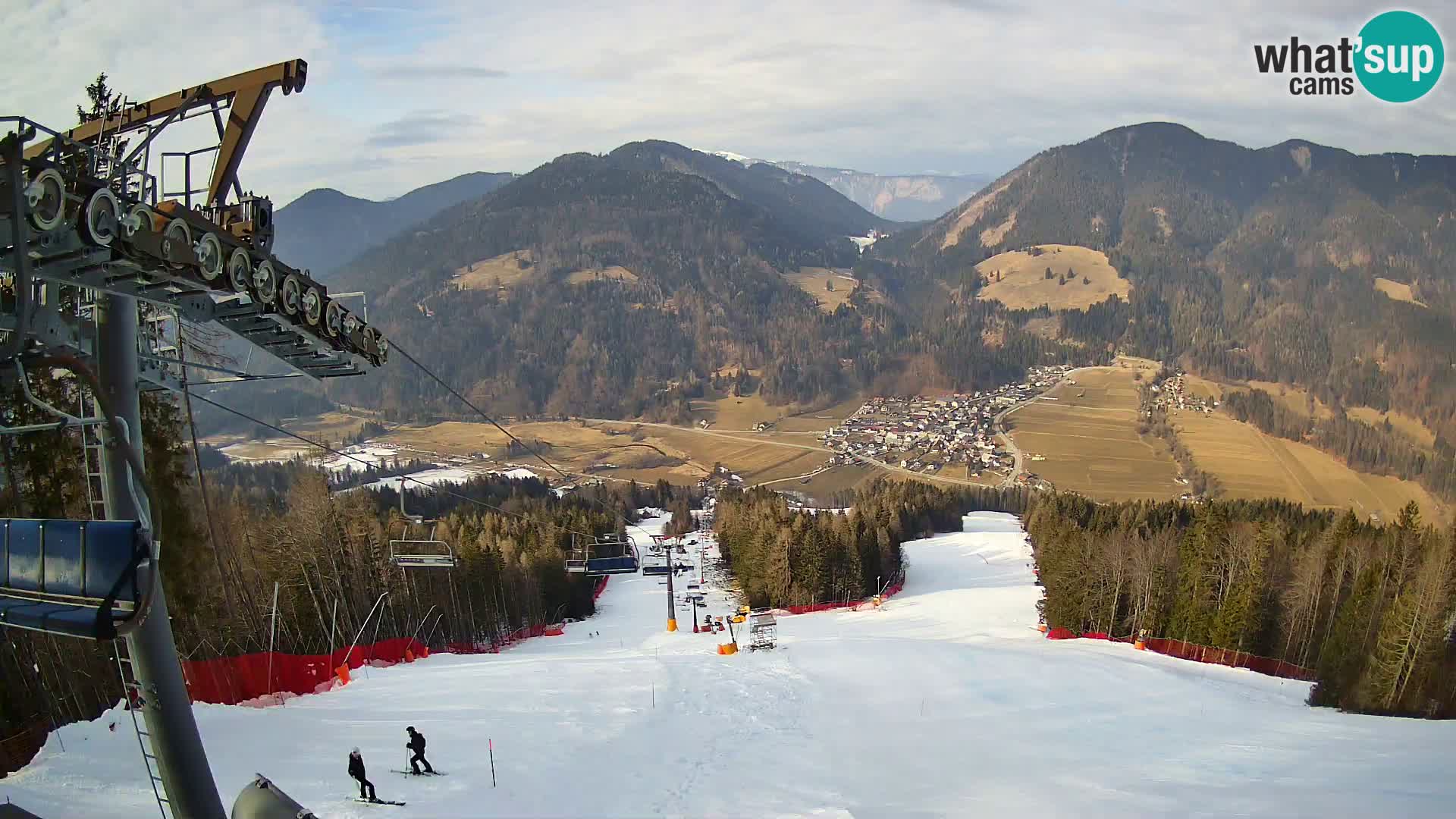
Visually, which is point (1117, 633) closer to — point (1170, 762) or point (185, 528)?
point (1170, 762)

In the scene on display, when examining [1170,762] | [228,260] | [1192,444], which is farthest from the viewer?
[1192,444]

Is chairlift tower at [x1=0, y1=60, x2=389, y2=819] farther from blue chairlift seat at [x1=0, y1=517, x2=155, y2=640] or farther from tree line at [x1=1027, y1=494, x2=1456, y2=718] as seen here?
tree line at [x1=1027, y1=494, x2=1456, y2=718]

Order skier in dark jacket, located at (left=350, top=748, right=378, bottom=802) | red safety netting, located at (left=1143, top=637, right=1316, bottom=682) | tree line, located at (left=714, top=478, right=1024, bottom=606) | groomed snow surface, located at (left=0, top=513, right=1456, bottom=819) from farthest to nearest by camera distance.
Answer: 1. tree line, located at (left=714, top=478, right=1024, bottom=606)
2. red safety netting, located at (left=1143, top=637, right=1316, bottom=682)
3. groomed snow surface, located at (left=0, top=513, right=1456, bottom=819)
4. skier in dark jacket, located at (left=350, top=748, right=378, bottom=802)

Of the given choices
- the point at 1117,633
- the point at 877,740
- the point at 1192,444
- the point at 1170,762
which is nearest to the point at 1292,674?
the point at 1117,633

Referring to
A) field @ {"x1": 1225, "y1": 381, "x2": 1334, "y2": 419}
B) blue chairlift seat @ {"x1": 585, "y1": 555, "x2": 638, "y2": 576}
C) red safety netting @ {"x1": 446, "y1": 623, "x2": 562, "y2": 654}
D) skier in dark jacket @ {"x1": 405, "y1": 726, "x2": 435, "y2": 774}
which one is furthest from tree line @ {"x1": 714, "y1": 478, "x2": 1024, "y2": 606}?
field @ {"x1": 1225, "y1": 381, "x2": 1334, "y2": 419}

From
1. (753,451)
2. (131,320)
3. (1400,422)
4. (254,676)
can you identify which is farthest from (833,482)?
(131,320)

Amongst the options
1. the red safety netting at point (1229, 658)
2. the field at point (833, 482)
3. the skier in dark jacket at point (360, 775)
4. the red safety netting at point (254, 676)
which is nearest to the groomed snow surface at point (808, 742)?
the skier in dark jacket at point (360, 775)

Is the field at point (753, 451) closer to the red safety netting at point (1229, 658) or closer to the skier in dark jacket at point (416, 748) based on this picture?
the red safety netting at point (1229, 658)

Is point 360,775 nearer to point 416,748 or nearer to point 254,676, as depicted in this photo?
point 416,748
